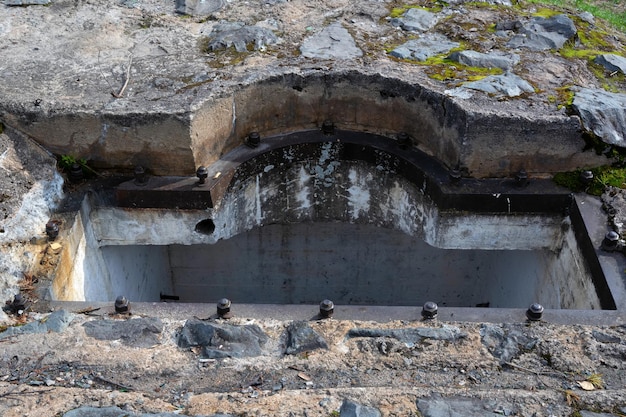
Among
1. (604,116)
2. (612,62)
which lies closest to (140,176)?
(604,116)

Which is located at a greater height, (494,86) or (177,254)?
(494,86)

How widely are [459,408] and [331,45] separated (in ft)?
11.9

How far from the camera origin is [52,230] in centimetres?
445

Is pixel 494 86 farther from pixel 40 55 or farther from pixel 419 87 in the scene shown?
pixel 40 55

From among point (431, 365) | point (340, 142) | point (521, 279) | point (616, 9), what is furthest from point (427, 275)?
point (616, 9)

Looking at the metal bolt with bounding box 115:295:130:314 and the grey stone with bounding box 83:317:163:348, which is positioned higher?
the metal bolt with bounding box 115:295:130:314

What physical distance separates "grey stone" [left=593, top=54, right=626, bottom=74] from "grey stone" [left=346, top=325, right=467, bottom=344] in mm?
3285

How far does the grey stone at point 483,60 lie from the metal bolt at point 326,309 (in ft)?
9.15

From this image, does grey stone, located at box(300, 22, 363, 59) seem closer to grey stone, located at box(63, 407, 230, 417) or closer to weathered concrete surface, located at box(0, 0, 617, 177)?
weathered concrete surface, located at box(0, 0, 617, 177)

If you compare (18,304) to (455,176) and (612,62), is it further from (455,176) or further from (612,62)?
(612,62)

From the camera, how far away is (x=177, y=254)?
727cm

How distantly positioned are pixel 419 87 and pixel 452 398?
8.99 feet

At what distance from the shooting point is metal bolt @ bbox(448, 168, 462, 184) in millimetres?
4984

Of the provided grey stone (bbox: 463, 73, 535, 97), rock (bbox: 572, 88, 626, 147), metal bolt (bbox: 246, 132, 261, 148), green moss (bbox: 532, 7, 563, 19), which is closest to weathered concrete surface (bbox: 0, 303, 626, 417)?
rock (bbox: 572, 88, 626, 147)
